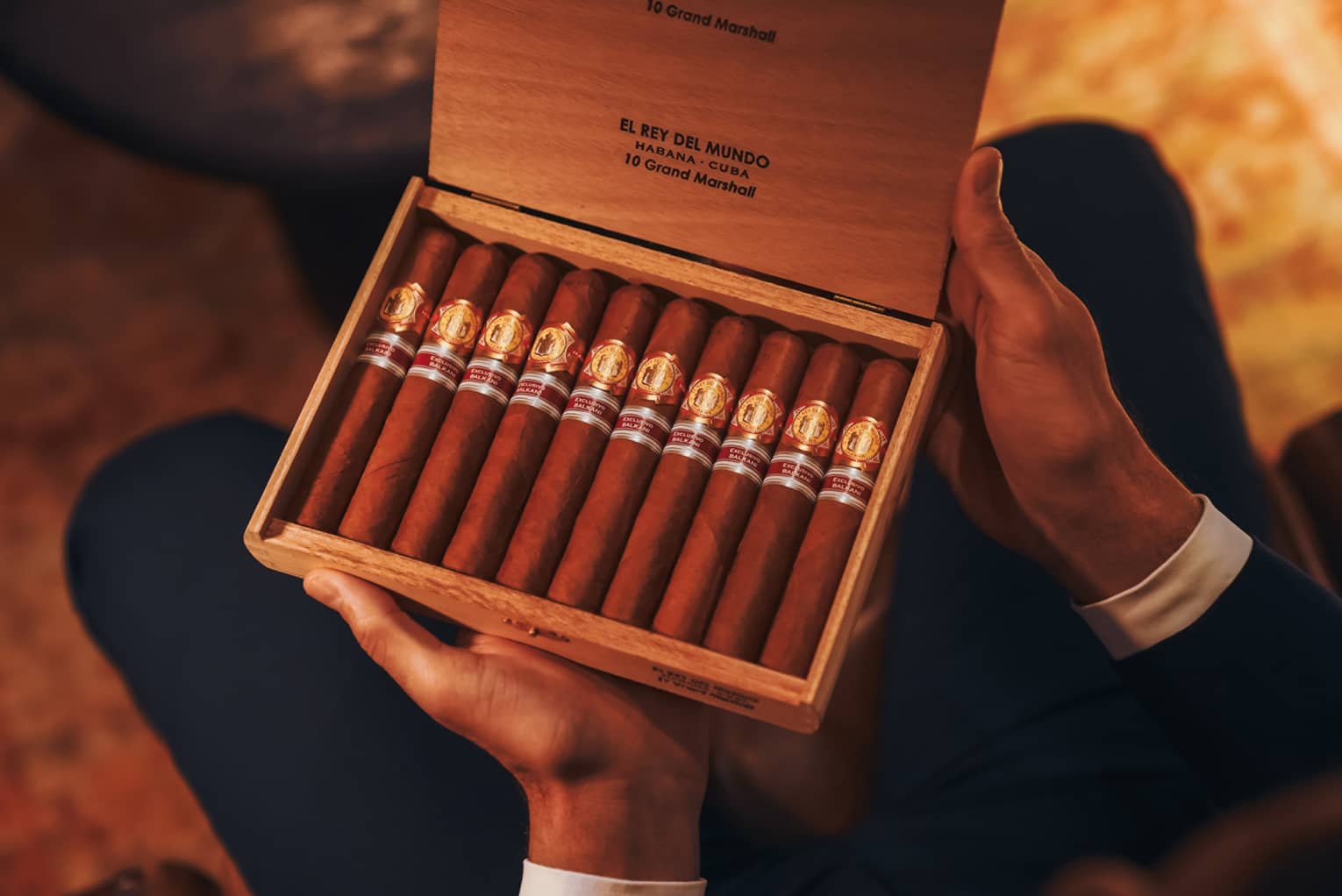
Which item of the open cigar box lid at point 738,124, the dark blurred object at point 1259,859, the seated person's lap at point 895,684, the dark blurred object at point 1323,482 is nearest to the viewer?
the dark blurred object at point 1259,859

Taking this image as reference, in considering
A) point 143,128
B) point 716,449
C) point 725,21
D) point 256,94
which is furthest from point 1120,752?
point 143,128

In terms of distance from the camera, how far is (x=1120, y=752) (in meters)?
1.28

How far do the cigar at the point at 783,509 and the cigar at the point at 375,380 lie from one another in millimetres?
444

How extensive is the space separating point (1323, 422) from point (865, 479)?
30.1 inches

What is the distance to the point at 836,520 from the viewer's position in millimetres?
1100

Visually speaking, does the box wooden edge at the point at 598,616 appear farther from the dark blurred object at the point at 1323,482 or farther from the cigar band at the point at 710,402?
the dark blurred object at the point at 1323,482

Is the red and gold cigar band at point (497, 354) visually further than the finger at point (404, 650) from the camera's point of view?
Yes

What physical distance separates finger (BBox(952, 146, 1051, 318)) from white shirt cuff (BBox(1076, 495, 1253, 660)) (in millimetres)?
339

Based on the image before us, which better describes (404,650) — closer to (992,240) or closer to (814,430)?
(814,430)

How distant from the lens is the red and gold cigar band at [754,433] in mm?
1147

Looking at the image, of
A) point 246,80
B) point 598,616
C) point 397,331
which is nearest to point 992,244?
point 598,616

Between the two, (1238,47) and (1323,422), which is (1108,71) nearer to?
(1238,47)

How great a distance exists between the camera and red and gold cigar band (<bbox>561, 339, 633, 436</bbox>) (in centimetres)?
116

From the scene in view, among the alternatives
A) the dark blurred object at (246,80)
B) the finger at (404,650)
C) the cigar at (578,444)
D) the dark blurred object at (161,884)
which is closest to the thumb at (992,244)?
the cigar at (578,444)
